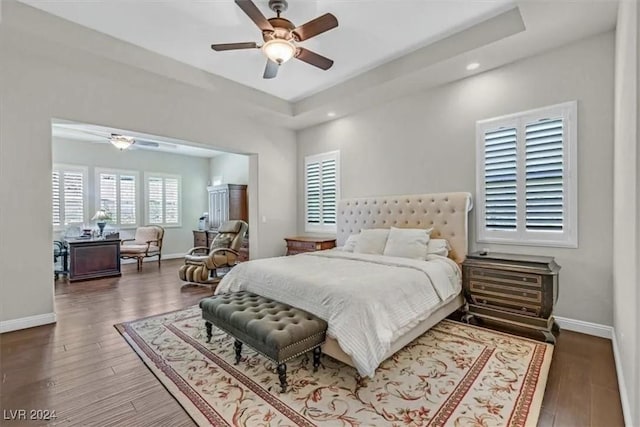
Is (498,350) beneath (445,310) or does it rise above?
beneath

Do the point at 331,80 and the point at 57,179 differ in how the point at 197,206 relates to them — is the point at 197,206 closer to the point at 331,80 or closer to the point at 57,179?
the point at 57,179

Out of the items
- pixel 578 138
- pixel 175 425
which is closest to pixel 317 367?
pixel 175 425

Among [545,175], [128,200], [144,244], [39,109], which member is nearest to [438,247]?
[545,175]

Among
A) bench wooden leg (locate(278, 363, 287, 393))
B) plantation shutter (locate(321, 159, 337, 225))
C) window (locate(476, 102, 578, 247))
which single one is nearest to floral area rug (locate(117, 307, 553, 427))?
bench wooden leg (locate(278, 363, 287, 393))

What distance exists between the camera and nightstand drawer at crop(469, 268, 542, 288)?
3113 mm

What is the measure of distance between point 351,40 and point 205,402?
4011 millimetres

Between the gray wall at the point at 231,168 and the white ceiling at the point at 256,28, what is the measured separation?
4315 mm

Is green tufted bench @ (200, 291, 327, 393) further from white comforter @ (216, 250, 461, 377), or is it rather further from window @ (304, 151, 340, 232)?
window @ (304, 151, 340, 232)

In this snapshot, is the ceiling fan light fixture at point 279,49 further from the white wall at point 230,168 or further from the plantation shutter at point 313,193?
the white wall at point 230,168

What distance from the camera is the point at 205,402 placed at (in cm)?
218

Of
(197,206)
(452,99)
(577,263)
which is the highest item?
(452,99)

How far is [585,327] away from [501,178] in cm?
187

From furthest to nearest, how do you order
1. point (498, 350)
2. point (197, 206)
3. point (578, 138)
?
point (197, 206) < point (578, 138) < point (498, 350)

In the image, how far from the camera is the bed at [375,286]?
7.70 ft
